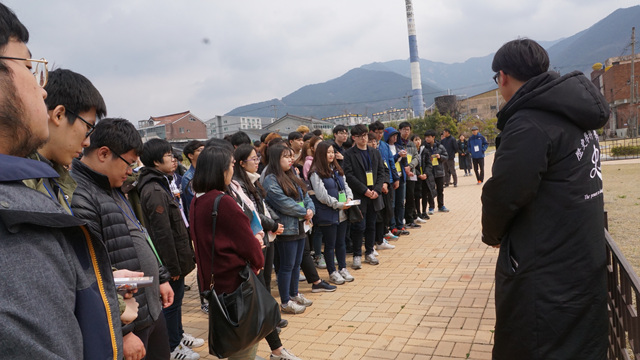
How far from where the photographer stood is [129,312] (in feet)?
5.45

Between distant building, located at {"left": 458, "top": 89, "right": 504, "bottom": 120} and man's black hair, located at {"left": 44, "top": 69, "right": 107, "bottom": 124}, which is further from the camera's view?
distant building, located at {"left": 458, "top": 89, "right": 504, "bottom": 120}

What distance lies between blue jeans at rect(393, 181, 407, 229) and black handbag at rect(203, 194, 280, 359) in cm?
573

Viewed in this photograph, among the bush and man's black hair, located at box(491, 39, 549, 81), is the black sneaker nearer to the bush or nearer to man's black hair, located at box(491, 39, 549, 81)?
man's black hair, located at box(491, 39, 549, 81)

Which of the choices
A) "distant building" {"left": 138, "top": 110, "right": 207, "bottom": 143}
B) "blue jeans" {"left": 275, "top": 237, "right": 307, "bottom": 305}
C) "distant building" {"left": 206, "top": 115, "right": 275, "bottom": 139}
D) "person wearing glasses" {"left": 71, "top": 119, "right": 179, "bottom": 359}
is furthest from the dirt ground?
"distant building" {"left": 206, "top": 115, "right": 275, "bottom": 139}

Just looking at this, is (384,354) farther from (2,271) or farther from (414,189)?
(414,189)

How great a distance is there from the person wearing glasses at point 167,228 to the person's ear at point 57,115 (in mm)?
1694

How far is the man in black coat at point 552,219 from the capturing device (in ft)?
6.44

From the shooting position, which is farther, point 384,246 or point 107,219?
point 384,246

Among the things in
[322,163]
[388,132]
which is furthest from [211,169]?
[388,132]

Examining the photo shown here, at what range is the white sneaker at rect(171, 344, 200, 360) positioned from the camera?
12.3ft

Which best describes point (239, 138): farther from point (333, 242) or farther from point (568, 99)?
point (568, 99)

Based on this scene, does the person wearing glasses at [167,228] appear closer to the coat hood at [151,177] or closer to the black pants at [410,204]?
the coat hood at [151,177]

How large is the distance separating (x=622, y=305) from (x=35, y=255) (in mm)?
2555

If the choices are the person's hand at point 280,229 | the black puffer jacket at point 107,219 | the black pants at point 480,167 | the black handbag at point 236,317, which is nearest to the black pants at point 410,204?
the person's hand at point 280,229
